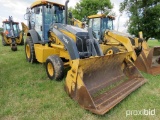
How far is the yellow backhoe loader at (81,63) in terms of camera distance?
3.15 meters

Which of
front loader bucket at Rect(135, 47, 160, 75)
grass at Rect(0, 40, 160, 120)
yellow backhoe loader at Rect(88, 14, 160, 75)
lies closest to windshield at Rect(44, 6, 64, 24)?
yellow backhoe loader at Rect(88, 14, 160, 75)

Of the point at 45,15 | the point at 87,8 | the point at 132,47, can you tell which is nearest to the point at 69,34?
the point at 45,15

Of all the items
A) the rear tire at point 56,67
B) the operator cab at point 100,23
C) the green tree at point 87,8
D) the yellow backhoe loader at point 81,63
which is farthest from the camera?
the green tree at point 87,8

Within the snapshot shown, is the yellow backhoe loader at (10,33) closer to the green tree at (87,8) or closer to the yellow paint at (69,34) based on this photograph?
the yellow paint at (69,34)

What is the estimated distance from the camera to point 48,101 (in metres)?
3.39

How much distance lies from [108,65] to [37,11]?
11.1 feet

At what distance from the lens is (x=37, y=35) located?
5.97 m

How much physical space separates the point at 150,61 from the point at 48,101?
3.85m

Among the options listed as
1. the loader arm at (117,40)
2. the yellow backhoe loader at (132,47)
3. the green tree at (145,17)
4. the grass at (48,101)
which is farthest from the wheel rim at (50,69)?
the green tree at (145,17)

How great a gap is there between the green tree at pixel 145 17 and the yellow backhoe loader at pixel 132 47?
8510 mm

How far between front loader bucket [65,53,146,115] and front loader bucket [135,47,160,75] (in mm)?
1301

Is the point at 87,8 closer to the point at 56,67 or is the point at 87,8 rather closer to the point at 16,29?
the point at 16,29

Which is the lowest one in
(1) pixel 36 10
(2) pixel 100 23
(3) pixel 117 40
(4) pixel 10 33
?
(3) pixel 117 40

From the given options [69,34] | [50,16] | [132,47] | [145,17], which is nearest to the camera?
[69,34]
